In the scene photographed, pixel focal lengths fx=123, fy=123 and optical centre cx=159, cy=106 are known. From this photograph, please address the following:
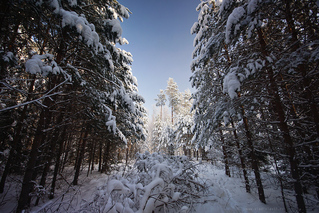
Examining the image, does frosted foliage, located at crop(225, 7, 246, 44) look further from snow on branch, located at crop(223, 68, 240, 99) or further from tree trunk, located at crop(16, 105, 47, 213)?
tree trunk, located at crop(16, 105, 47, 213)

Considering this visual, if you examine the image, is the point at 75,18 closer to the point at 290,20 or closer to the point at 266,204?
the point at 290,20

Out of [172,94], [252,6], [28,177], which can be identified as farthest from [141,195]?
[172,94]

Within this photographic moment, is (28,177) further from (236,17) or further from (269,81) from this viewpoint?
(269,81)

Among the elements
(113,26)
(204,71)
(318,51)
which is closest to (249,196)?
(318,51)

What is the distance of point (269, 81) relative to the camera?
418 cm

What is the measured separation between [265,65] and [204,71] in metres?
3.15

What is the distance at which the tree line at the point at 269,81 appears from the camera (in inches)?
136

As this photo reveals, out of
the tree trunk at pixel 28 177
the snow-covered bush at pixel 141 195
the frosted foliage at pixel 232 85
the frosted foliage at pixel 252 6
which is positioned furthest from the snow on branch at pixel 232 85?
the tree trunk at pixel 28 177

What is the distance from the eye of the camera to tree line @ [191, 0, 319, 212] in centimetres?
346

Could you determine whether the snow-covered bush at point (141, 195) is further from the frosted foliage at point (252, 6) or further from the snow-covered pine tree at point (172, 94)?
the snow-covered pine tree at point (172, 94)

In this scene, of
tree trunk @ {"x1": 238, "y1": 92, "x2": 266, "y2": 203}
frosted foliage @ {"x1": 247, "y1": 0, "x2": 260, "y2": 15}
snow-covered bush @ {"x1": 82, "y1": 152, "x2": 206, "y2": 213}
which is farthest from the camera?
tree trunk @ {"x1": 238, "y1": 92, "x2": 266, "y2": 203}

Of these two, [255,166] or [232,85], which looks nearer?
[232,85]

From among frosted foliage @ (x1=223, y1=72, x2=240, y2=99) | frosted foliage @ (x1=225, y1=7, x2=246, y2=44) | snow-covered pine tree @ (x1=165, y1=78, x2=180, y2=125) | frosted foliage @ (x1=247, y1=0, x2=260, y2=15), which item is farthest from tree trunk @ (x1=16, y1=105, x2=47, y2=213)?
snow-covered pine tree @ (x1=165, y1=78, x2=180, y2=125)

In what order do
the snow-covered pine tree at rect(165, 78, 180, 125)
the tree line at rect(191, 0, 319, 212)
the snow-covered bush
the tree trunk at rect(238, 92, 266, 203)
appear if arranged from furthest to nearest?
the snow-covered pine tree at rect(165, 78, 180, 125)
the tree trunk at rect(238, 92, 266, 203)
the tree line at rect(191, 0, 319, 212)
the snow-covered bush
